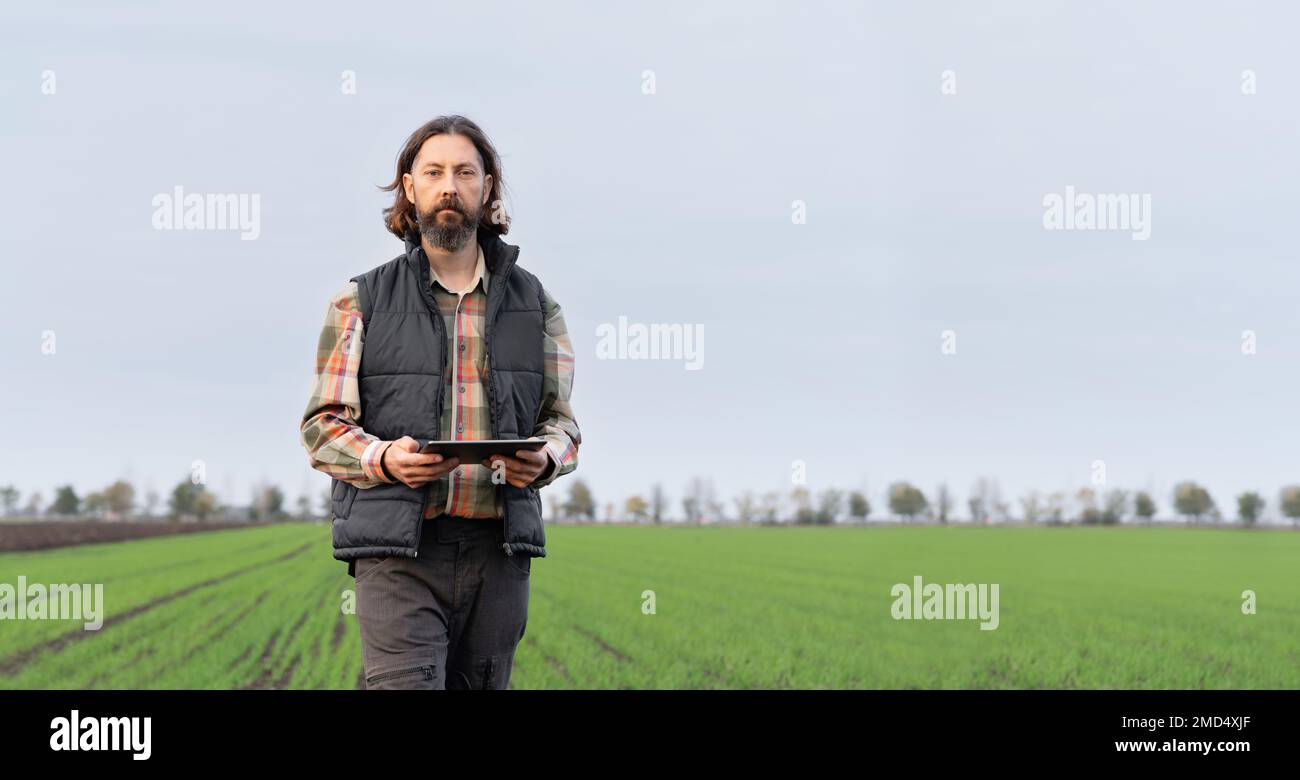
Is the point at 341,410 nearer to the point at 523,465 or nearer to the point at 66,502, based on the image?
the point at 523,465

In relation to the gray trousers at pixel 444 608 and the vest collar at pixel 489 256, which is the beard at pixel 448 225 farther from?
the gray trousers at pixel 444 608

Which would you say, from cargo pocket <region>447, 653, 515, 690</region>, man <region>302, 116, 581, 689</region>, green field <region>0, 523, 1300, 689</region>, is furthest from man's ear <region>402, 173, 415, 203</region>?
green field <region>0, 523, 1300, 689</region>

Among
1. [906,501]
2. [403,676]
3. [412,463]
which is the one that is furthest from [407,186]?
[906,501]

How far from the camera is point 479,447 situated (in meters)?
3.18

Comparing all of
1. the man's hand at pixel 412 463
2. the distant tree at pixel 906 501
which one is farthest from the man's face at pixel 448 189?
the distant tree at pixel 906 501

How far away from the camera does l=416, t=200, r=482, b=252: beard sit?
3559 mm

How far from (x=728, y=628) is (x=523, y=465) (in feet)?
44.8

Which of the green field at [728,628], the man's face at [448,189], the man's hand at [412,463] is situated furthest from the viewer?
the green field at [728,628]

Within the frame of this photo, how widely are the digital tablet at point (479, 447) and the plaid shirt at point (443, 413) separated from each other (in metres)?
0.18

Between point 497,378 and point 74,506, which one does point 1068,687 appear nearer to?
point 497,378

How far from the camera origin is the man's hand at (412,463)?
3279 mm

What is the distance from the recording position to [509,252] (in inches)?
145

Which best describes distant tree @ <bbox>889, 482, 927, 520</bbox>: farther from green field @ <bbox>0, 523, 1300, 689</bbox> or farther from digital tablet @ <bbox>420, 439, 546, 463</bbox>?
digital tablet @ <bbox>420, 439, 546, 463</bbox>
